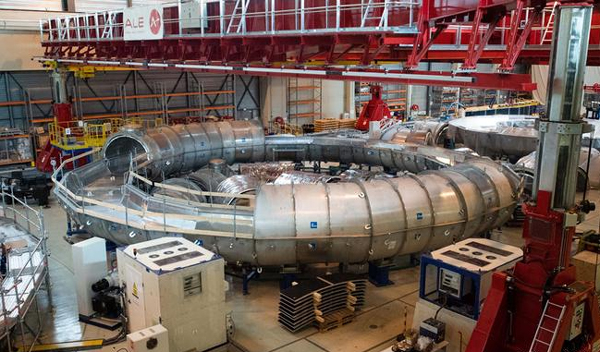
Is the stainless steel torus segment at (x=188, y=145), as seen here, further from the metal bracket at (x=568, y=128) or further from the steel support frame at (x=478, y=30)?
the metal bracket at (x=568, y=128)

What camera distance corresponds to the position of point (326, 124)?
37438mm

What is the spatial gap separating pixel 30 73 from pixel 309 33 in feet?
67.8

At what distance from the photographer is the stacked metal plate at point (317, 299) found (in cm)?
1132

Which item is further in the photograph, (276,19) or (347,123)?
(347,123)

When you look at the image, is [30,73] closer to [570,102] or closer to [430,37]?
[430,37]

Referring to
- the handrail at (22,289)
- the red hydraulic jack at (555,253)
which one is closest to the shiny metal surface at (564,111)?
Result: the red hydraulic jack at (555,253)

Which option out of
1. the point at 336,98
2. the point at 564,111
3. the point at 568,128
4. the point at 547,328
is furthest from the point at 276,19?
the point at 336,98

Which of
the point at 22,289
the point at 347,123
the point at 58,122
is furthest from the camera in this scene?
the point at 347,123

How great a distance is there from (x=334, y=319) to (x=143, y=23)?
11.5m

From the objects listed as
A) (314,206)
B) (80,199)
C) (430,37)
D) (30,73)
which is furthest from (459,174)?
(30,73)

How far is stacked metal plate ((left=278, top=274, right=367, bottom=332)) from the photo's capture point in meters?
11.3

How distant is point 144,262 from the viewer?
10.2m

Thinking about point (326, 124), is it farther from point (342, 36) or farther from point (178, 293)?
point (178, 293)

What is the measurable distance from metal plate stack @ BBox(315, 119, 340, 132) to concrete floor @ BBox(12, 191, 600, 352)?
23496mm
